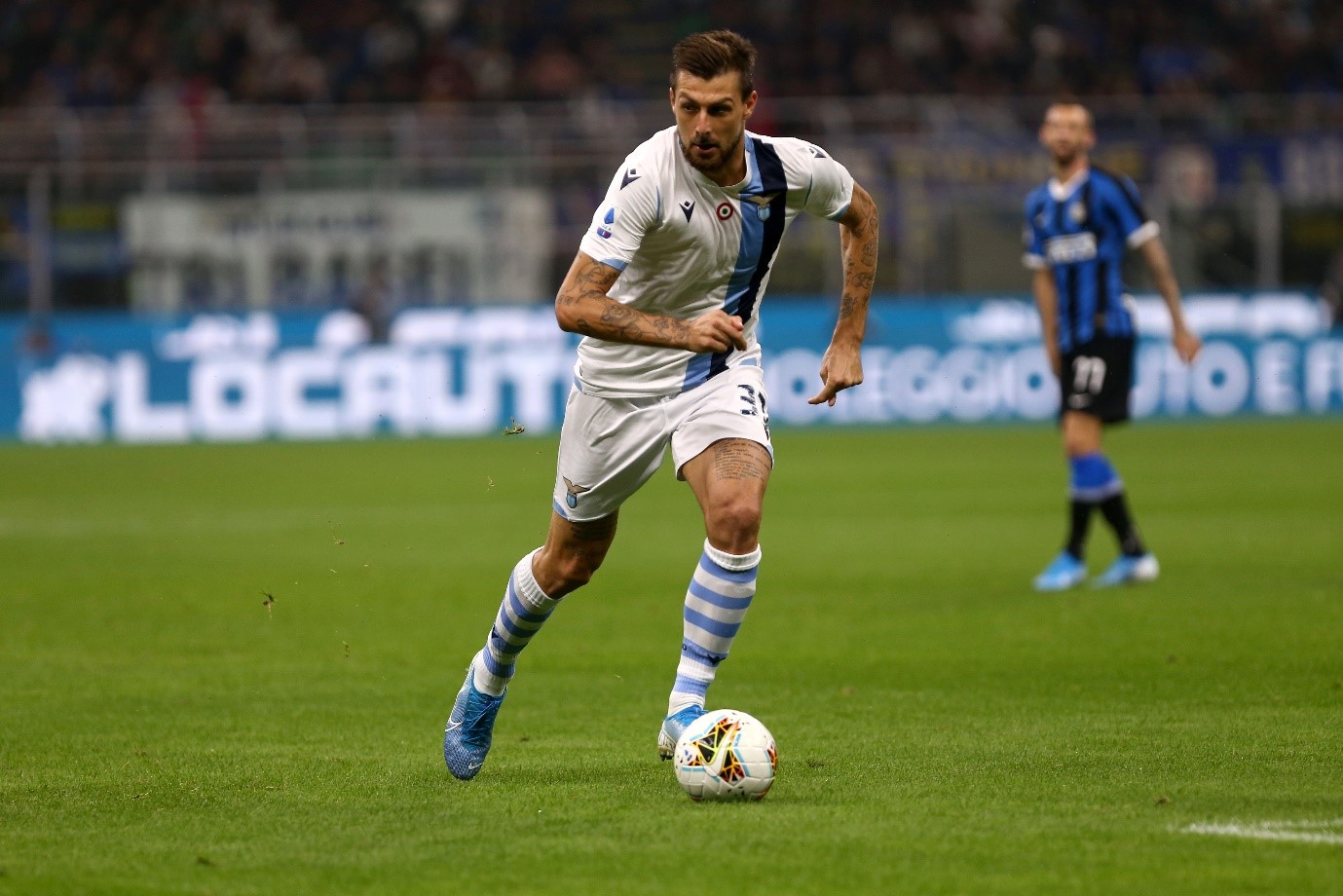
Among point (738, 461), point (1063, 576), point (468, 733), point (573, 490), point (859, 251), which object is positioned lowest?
point (1063, 576)

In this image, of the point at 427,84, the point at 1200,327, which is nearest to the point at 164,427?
the point at 427,84

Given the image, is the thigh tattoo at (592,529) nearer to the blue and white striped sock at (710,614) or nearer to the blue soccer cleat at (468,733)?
the blue and white striped sock at (710,614)

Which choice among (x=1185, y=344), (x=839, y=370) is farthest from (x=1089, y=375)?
(x=839, y=370)

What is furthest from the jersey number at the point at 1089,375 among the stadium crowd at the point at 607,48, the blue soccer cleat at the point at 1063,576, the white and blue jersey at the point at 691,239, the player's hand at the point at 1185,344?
the stadium crowd at the point at 607,48

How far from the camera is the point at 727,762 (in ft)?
17.0

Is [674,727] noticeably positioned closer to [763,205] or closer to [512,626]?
[512,626]

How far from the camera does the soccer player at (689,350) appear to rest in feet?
18.1

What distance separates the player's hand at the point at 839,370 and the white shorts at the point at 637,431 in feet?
0.66

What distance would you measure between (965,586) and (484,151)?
50.1ft

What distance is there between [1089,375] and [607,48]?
21056 millimetres

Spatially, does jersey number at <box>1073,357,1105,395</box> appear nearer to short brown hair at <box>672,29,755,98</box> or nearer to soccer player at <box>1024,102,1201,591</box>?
soccer player at <box>1024,102,1201,591</box>

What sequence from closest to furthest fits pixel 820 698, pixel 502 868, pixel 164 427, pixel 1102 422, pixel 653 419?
pixel 502 868, pixel 653 419, pixel 820 698, pixel 1102 422, pixel 164 427

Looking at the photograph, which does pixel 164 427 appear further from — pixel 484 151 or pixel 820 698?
pixel 820 698

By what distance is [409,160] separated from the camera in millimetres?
24781
